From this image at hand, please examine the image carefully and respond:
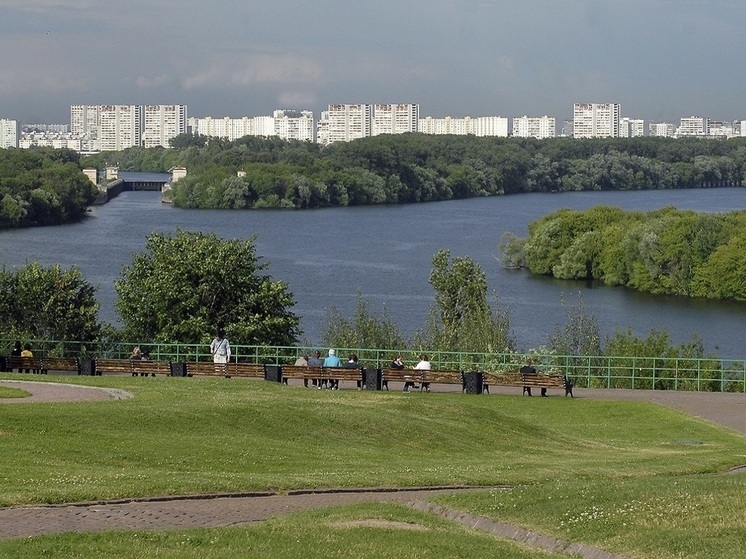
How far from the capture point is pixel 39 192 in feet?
366

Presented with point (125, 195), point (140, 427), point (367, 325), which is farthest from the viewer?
point (125, 195)

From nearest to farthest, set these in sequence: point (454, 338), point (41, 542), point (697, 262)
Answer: point (41, 542), point (454, 338), point (697, 262)

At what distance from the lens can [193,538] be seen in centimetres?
979

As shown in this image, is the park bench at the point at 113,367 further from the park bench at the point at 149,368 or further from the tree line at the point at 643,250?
the tree line at the point at 643,250

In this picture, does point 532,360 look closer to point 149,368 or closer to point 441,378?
point 441,378

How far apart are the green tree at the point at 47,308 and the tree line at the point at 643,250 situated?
45.3 metres

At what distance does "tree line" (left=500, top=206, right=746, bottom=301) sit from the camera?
2827 inches

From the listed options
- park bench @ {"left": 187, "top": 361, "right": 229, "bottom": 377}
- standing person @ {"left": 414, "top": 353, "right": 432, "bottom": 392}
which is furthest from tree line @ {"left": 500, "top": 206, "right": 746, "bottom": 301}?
park bench @ {"left": 187, "top": 361, "right": 229, "bottom": 377}

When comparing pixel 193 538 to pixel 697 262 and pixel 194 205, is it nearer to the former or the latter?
pixel 697 262

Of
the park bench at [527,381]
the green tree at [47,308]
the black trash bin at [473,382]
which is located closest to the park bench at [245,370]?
the black trash bin at [473,382]

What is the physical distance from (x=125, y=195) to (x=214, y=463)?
6657 inches

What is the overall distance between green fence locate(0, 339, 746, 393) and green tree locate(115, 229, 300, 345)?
757 millimetres

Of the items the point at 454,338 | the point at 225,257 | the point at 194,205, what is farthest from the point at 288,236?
the point at 225,257

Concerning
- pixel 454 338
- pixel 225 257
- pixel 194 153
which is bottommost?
pixel 454 338
